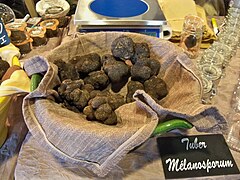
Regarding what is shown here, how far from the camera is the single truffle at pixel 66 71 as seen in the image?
0.52 m

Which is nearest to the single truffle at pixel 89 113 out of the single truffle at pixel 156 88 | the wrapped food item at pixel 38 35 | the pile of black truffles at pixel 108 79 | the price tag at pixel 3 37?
the pile of black truffles at pixel 108 79

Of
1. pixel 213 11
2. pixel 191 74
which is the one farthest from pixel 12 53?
pixel 213 11

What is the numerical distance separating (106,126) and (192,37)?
0.43 meters

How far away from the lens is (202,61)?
69 cm

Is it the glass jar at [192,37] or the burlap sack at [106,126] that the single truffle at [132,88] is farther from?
the glass jar at [192,37]

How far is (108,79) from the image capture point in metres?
0.54

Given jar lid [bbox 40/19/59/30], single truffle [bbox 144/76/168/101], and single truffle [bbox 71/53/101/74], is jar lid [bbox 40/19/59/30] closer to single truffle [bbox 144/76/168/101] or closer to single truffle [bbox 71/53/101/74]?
single truffle [bbox 71/53/101/74]

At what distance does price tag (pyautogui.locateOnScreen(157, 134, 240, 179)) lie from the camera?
1.54ft

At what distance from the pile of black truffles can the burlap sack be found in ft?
0.07

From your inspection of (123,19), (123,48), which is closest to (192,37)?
(123,19)

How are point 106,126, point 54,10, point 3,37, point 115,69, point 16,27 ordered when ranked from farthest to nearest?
1. point 54,10
2. point 16,27
3. point 3,37
4. point 115,69
5. point 106,126

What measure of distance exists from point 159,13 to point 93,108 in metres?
0.40

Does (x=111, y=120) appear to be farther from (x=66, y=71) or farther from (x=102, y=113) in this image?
(x=66, y=71)

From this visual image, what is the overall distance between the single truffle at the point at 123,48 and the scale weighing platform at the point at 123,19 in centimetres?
19
